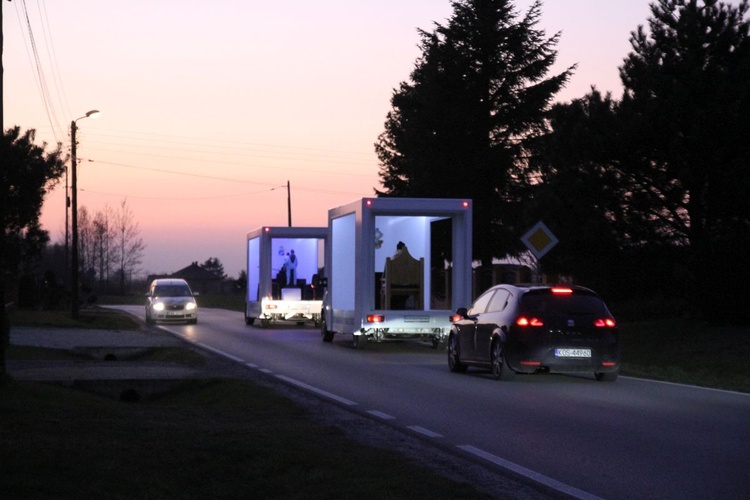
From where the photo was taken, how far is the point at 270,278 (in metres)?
38.3

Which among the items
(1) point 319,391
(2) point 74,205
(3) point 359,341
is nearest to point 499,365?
(1) point 319,391

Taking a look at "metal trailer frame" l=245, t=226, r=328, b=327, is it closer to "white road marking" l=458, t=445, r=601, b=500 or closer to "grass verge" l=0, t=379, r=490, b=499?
"grass verge" l=0, t=379, r=490, b=499

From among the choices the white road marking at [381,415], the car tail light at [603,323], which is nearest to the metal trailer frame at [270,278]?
the car tail light at [603,323]

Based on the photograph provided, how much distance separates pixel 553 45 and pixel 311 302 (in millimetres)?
20641

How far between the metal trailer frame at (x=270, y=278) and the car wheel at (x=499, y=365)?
722 inches

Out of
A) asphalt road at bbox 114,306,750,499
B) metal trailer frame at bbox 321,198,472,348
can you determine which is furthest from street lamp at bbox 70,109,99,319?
asphalt road at bbox 114,306,750,499

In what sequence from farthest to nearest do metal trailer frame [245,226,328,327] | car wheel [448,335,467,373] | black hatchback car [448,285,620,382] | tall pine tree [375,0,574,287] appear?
tall pine tree [375,0,574,287] < metal trailer frame [245,226,328,327] < car wheel [448,335,467,373] < black hatchback car [448,285,620,382]

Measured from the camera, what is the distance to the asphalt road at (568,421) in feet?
29.9

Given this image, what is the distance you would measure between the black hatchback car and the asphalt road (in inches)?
11.9

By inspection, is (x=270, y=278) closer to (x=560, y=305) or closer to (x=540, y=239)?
(x=540, y=239)

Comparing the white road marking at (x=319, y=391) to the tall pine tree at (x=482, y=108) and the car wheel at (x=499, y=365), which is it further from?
the tall pine tree at (x=482, y=108)

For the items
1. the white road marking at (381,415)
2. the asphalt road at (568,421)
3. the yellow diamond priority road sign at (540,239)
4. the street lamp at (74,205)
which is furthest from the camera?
the street lamp at (74,205)

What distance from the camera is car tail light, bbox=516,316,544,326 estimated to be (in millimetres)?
18000

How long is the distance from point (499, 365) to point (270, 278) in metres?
20.5
